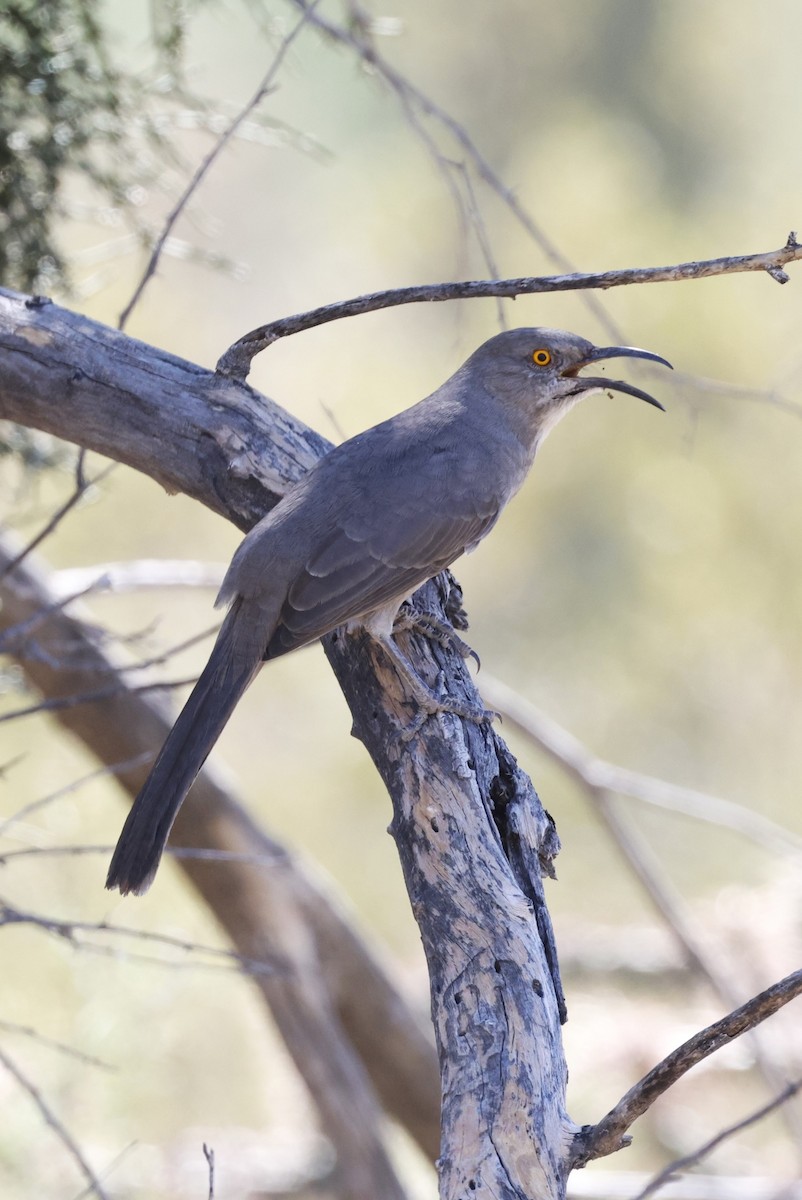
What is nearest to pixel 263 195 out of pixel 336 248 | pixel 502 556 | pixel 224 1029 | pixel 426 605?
pixel 336 248

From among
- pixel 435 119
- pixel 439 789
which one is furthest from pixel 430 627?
pixel 435 119

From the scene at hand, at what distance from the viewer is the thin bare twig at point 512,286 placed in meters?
2.33

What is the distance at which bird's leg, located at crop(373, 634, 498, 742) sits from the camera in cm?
278

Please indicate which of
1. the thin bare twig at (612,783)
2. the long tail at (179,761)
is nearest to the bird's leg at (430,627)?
the long tail at (179,761)

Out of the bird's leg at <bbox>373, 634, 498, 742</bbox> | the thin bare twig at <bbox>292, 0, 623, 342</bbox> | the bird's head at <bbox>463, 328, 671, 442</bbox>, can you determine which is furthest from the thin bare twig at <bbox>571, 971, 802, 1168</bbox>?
the bird's head at <bbox>463, 328, 671, 442</bbox>

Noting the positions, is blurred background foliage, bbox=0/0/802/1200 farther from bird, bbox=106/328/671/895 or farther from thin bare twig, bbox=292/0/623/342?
bird, bbox=106/328/671/895

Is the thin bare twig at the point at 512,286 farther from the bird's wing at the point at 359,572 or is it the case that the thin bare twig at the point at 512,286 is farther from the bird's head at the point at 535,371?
the bird's head at the point at 535,371

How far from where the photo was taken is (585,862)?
34.6 feet

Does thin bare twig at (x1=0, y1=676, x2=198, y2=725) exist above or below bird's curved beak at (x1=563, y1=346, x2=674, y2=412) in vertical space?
below

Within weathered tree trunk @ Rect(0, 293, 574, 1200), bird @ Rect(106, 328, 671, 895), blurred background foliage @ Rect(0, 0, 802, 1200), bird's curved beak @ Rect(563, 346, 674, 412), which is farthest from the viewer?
blurred background foliage @ Rect(0, 0, 802, 1200)

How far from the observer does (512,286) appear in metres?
2.59

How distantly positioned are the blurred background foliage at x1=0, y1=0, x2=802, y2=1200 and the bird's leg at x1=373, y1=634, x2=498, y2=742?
1.99 meters

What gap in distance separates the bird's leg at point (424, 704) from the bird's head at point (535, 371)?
1056 mm

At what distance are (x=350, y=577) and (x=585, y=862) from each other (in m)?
7.95
